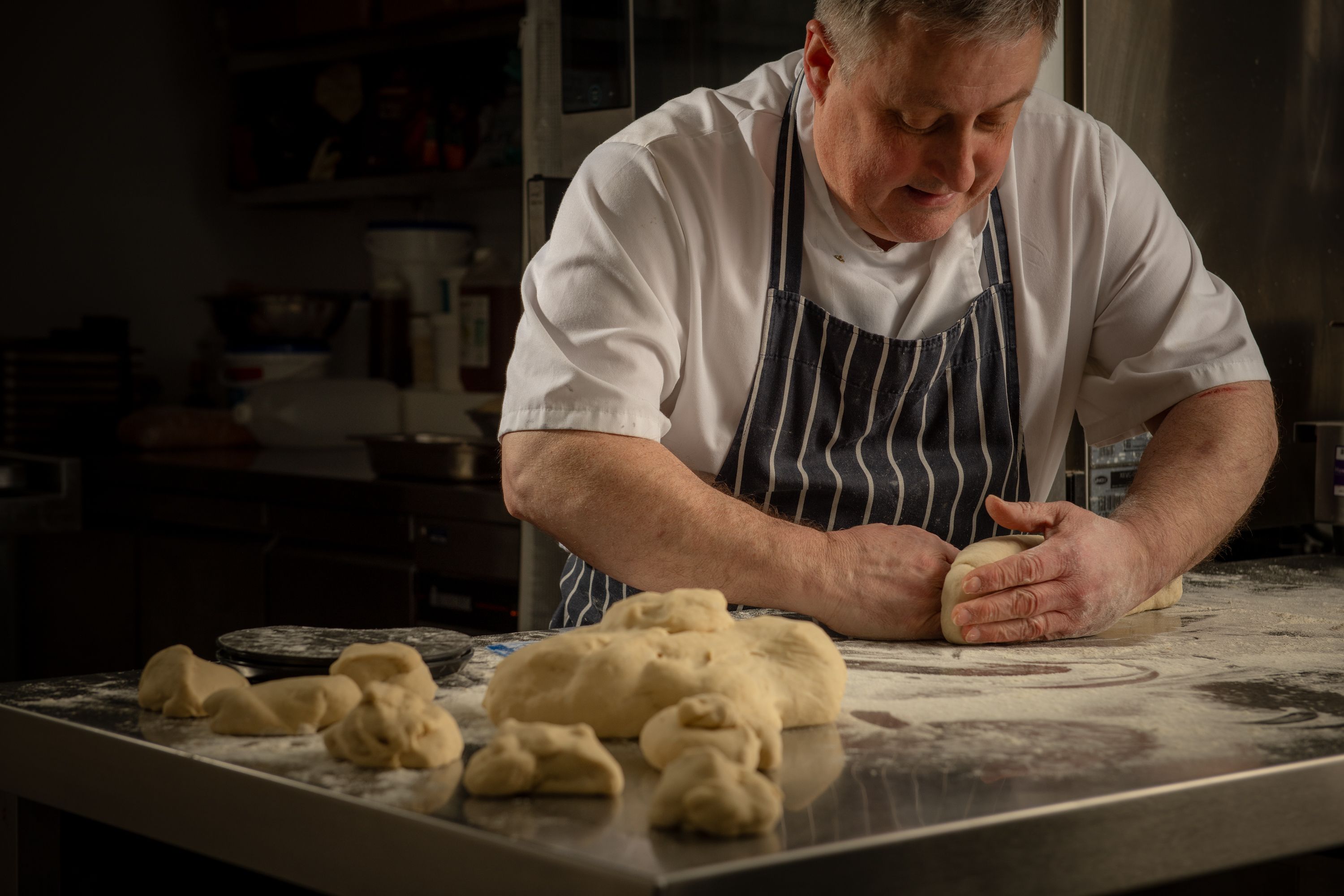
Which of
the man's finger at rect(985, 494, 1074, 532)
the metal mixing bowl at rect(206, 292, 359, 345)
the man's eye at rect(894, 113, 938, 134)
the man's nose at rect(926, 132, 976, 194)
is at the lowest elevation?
the man's finger at rect(985, 494, 1074, 532)

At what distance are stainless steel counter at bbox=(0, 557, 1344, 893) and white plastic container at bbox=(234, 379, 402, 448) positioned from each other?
9.01 ft

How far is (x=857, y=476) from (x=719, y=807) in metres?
0.87

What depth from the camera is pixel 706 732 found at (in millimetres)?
810

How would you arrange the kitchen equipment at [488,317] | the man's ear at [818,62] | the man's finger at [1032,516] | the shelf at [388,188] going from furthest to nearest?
the shelf at [388,188], the kitchen equipment at [488,317], the man's ear at [818,62], the man's finger at [1032,516]

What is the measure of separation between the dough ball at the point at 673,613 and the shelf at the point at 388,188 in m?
2.62

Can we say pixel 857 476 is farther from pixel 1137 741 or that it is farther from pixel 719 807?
pixel 719 807

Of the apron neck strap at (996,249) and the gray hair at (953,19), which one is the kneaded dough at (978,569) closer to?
the apron neck strap at (996,249)

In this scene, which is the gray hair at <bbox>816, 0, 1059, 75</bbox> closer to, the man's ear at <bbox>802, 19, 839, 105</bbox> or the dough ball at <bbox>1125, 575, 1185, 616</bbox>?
the man's ear at <bbox>802, 19, 839, 105</bbox>

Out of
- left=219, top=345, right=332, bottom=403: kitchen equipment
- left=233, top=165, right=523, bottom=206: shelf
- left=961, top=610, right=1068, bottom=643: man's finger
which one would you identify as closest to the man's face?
left=961, top=610, right=1068, bottom=643: man's finger

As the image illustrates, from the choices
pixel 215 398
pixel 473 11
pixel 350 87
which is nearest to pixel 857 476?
pixel 473 11

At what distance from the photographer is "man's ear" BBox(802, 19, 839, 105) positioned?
1.47 metres

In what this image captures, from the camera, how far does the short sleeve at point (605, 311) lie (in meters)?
1.39

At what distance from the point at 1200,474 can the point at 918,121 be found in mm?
503

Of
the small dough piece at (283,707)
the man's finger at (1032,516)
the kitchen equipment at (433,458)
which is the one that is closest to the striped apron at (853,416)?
the man's finger at (1032,516)
